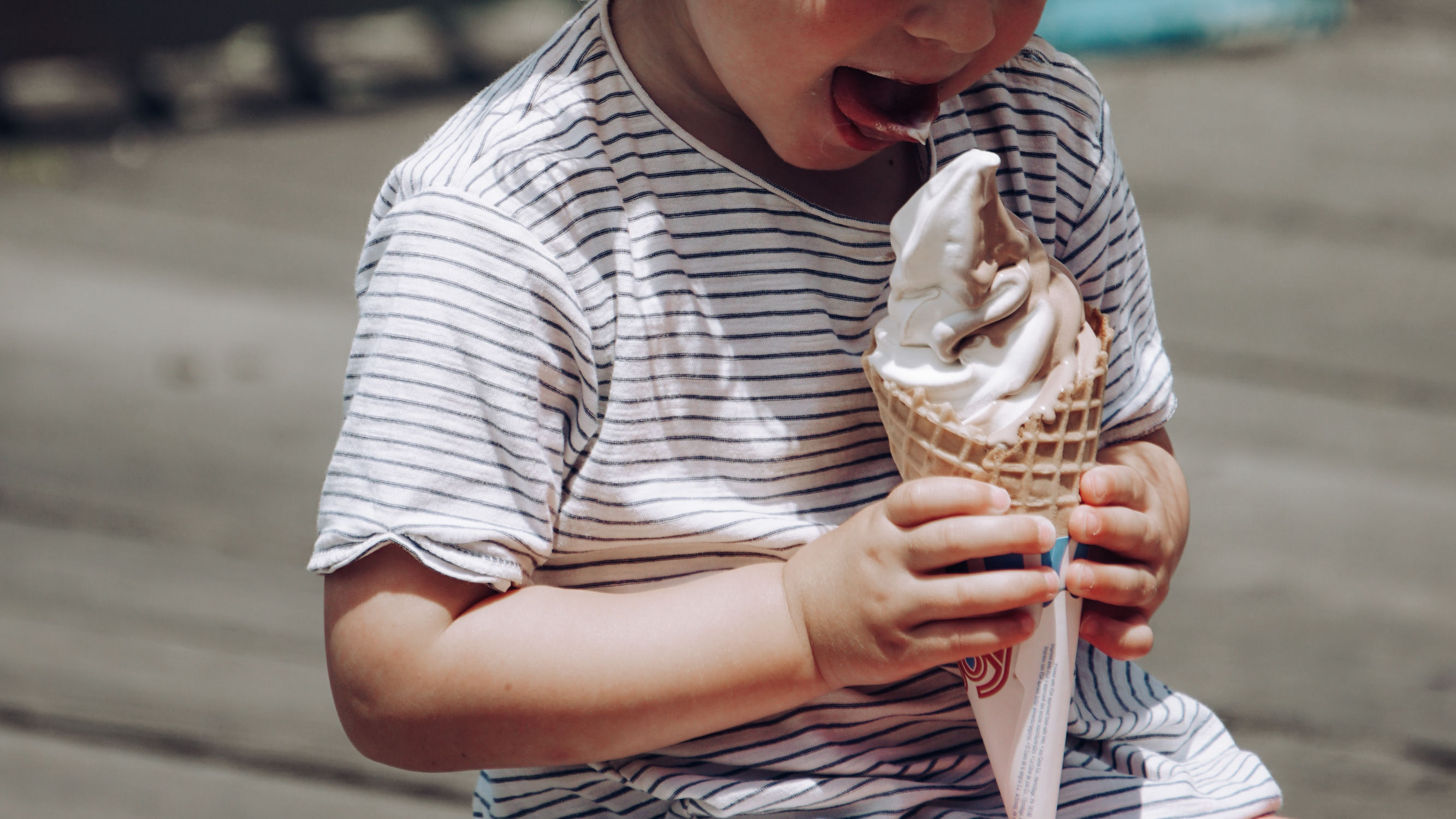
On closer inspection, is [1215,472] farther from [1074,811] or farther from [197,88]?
[197,88]

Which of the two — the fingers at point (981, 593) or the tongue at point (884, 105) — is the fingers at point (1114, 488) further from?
the tongue at point (884, 105)

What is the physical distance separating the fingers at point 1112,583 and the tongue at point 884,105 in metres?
0.27

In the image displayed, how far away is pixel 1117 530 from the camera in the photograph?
2.69ft

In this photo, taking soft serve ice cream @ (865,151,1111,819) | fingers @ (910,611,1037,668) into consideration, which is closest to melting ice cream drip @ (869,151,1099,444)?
soft serve ice cream @ (865,151,1111,819)

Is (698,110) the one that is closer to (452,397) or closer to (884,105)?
(884,105)

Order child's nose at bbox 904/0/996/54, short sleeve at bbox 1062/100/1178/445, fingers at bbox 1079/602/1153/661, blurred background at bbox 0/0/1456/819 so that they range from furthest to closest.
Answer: blurred background at bbox 0/0/1456/819, short sleeve at bbox 1062/100/1178/445, fingers at bbox 1079/602/1153/661, child's nose at bbox 904/0/996/54

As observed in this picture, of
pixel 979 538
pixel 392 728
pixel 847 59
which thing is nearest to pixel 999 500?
pixel 979 538

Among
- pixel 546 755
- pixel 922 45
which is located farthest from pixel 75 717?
pixel 922 45

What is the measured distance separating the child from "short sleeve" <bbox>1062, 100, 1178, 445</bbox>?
0.02 meters

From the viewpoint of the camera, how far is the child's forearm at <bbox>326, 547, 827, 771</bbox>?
0.79 m

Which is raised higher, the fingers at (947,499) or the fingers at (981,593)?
the fingers at (947,499)

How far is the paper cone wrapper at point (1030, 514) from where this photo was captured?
77 centimetres

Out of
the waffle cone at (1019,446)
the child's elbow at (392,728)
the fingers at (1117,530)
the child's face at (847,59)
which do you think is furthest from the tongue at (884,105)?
the child's elbow at (392,728)

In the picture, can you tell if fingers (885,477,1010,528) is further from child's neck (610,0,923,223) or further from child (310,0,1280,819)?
child's neck (610,0,923,223)
